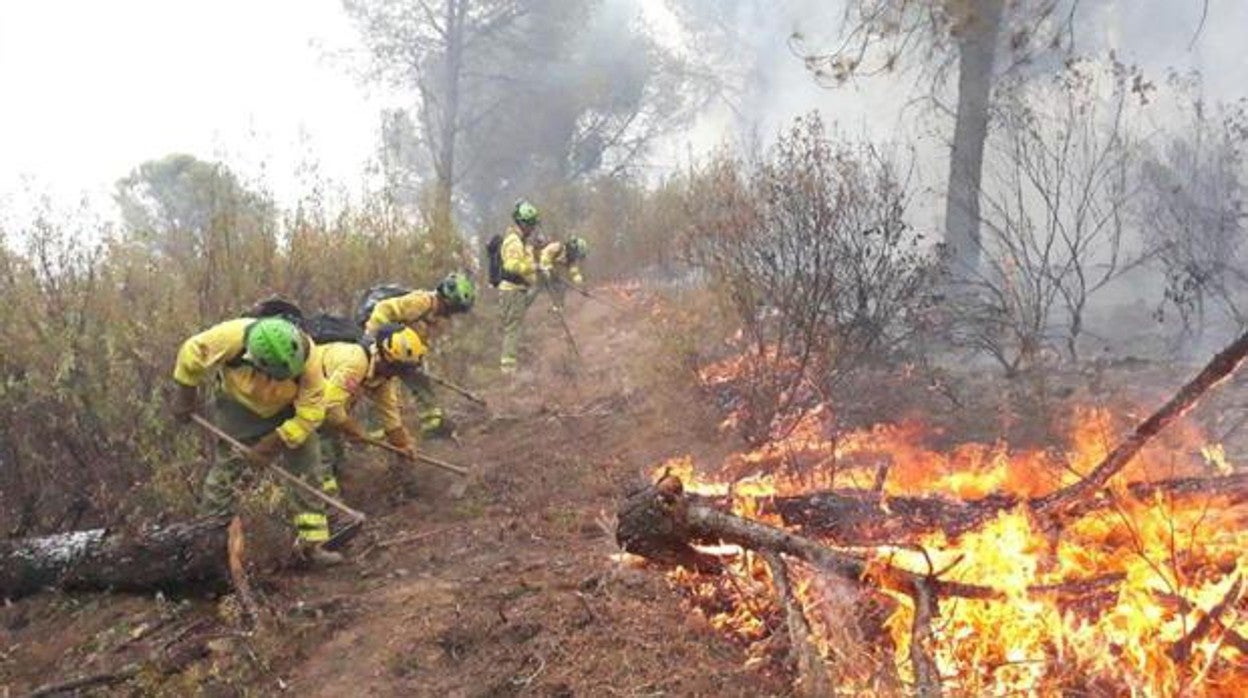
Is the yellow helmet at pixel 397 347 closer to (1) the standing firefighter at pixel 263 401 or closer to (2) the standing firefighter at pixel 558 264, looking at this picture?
(1) the standing firefighter at pixel 263 401

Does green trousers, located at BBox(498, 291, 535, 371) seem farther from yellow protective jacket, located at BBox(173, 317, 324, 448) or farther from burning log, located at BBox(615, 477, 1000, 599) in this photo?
burning log, located at BBox(615, 477, 1000, 599)

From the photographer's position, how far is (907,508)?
13.8ft

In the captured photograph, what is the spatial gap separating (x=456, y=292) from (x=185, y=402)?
8.64 ft

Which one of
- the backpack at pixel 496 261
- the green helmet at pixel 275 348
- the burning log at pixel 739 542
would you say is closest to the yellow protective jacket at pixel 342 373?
the green helmet at pixel 275 348

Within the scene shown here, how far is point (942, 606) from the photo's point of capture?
11.7 ft

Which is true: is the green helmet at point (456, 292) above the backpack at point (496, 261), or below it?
below

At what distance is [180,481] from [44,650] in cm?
136

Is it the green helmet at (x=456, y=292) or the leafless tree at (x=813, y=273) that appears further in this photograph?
the green helmet at (x=456, y=292)

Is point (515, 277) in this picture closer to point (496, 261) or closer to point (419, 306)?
point (496, 261)

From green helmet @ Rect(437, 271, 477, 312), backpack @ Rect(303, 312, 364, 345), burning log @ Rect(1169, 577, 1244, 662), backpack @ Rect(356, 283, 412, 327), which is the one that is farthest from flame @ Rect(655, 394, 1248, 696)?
backpack @ Rect(356, 283, 412, 327)

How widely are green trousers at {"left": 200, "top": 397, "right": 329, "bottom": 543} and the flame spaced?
2510mm

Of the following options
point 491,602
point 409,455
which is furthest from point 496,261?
point 491,602

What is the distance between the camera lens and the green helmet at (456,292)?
301 inches

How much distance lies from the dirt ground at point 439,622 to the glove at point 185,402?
113cm
